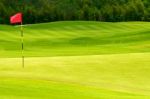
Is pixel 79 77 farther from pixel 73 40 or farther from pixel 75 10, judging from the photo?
pixel 75 10

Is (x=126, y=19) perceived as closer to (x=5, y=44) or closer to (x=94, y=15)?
(x=94, y=15)

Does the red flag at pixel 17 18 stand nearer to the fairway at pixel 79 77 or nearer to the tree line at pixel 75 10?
the fairway at pixel 79 77

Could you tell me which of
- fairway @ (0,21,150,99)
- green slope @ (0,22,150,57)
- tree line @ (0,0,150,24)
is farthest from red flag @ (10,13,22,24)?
tree line @ (0,0,150,24)

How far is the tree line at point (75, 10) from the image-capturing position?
70.3m

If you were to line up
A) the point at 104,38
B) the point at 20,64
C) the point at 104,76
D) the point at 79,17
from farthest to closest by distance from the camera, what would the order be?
the point at 79,17 → the point at 104,38 → the point at 20,64 → the point at 104,76

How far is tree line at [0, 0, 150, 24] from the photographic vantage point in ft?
231

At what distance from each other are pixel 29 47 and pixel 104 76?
2073 centimetres

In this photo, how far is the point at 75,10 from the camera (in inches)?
2899

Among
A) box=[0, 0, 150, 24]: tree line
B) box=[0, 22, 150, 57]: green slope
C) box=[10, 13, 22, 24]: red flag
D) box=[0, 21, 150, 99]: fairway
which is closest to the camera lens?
box=[0, 21, 150, 99]: fairway

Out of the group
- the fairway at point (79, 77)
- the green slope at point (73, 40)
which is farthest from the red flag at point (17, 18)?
the green slope at point (73, 40)

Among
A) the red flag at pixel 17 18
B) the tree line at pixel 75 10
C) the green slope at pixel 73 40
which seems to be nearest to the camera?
the red flag at pixel 17 18

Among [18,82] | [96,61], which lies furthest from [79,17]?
[18,82]

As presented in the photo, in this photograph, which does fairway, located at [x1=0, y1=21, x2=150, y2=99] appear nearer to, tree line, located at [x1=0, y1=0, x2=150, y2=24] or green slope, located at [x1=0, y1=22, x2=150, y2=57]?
green slope, located at [x1=0, y1=22, x2=150, y2=57]

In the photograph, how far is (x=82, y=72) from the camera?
18.6 metres
